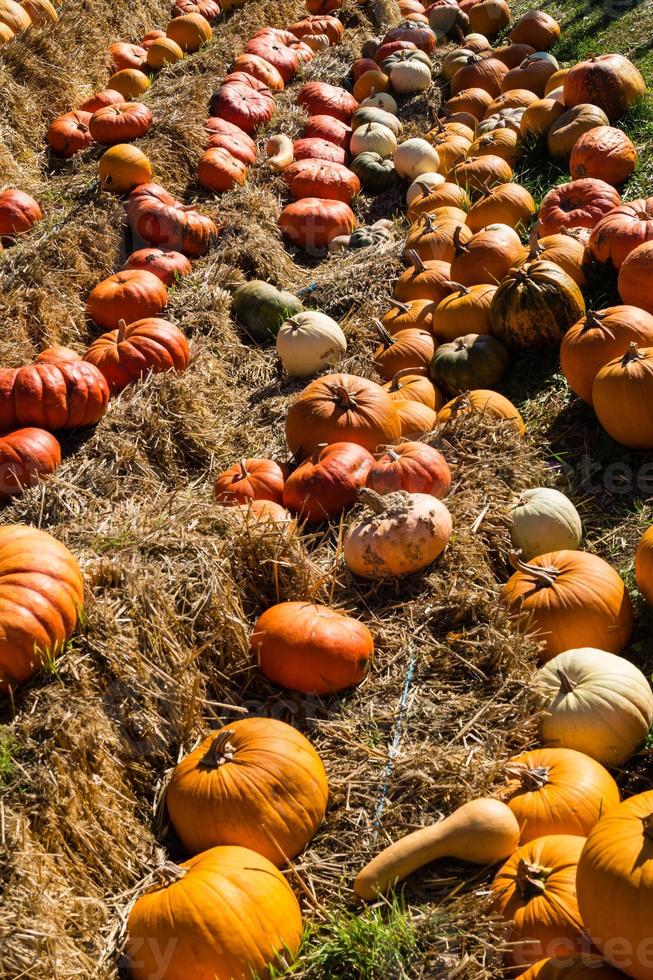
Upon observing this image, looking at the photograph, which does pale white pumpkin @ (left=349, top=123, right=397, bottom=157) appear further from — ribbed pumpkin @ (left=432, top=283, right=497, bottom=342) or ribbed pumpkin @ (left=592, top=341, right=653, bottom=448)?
ribbed pumpkin @ (left=592, top=341, right=653, bottom=448)

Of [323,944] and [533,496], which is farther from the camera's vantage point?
[533,496]

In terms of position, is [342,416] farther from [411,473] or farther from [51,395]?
[51,395]

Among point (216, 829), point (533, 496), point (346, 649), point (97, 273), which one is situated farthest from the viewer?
point (97, 273)

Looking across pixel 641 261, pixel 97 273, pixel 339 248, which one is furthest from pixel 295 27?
pixel 641 261

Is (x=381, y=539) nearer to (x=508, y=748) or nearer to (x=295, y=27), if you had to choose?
(x=508, y=748)

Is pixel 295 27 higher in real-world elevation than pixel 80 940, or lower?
higher

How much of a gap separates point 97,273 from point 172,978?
6075 millimetres

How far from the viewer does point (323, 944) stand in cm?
300

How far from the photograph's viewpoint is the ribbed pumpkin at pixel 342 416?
535cm

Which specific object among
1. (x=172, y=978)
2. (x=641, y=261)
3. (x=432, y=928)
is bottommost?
(x=172, y=978)

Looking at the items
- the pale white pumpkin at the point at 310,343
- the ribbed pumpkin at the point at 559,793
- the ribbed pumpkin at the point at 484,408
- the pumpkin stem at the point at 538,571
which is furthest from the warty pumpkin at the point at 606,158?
the ribbed pumpkin at the point at 559,793

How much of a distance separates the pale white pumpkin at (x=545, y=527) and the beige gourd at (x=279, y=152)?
6091 millimetres

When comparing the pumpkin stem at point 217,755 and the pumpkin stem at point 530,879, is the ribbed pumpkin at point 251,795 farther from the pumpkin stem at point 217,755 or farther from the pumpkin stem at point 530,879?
the pumpkin stem at point 530,879

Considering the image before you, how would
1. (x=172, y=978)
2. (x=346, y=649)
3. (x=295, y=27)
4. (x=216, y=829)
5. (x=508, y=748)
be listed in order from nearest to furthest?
(x=172, y=978) → (x=216, y=829) → (x=508, y=748) → (x=346, y=649) → (x=295, y=27)
